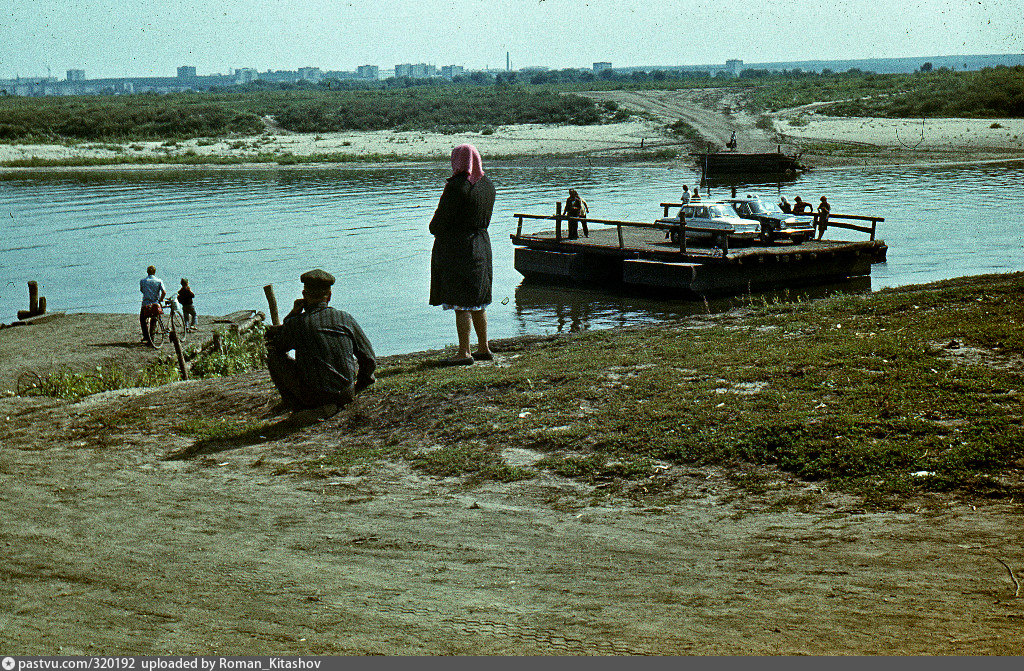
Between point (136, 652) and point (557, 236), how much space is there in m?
26.6

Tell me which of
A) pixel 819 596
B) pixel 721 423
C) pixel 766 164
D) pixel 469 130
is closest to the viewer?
pixel 819 596

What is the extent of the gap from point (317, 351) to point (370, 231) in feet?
115

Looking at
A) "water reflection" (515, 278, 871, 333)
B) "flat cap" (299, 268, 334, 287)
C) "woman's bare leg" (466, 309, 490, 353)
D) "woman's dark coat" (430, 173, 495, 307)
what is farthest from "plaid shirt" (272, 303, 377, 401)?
"water reflection" (515, 278, 871, 333)

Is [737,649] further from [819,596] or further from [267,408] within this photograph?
[267,408]

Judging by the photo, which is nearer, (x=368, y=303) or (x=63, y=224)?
(x=368, y=303)

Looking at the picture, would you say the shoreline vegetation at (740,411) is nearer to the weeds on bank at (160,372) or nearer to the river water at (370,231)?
the weeds on bank at (160,372)

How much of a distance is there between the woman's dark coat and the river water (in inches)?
473

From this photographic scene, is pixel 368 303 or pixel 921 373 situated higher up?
pixel 921 373

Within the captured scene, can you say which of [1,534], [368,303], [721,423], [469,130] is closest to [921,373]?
[721,423]

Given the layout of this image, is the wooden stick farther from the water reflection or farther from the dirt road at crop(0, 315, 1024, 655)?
the water reflection

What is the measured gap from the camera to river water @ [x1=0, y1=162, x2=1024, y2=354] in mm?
28500

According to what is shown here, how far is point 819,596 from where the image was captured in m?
4.87

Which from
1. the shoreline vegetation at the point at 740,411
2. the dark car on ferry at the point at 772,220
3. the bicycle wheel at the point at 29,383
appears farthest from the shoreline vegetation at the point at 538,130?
the shoreline vegetation at the point at 740,411

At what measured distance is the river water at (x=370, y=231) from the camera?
28.5m
